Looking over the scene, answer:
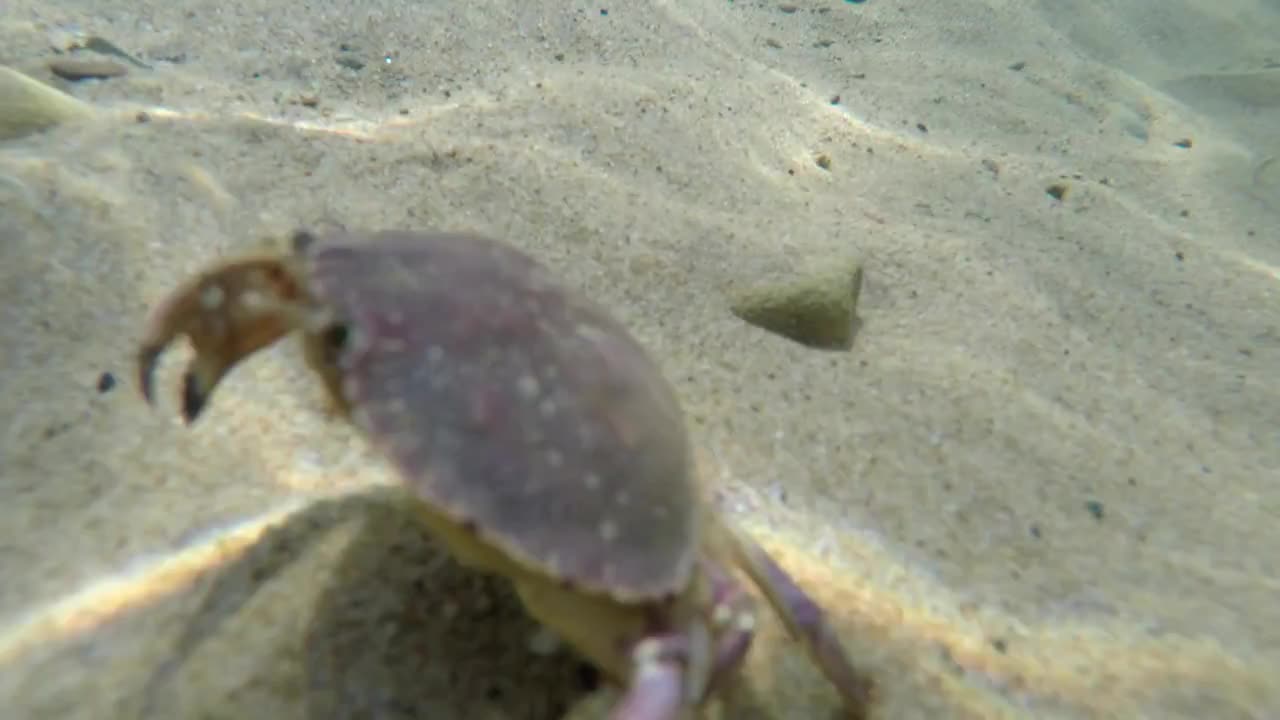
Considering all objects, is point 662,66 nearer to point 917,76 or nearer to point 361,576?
point 917,76

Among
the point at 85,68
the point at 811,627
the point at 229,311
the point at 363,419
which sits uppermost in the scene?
the point at 363,419

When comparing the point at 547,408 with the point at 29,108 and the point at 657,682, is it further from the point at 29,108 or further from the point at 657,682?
the point at 29,108

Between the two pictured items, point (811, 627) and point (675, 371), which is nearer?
point (811, 627)

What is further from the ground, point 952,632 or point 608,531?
point 608,531

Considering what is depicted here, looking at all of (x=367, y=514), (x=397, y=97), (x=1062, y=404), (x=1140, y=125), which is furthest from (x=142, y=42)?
(x=1140, y=125)

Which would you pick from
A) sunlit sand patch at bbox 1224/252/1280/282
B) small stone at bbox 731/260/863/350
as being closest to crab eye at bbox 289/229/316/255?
small stone at bbox 731/260/863/350

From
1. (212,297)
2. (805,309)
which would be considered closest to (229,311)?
(212,297)

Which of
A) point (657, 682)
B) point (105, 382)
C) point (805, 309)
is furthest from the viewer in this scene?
point (805, 309)
